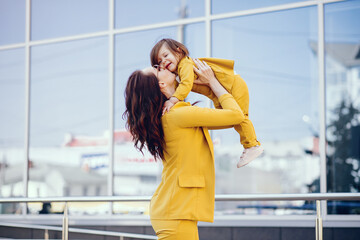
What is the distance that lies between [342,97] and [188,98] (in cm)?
197

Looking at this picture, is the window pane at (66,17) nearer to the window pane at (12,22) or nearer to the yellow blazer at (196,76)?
the window pane at (12,22)

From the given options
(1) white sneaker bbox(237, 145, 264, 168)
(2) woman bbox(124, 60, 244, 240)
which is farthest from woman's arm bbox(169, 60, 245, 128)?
(1) white sneaker bbox(237, 145, 264, 168)

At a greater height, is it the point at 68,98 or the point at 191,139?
the point at 68,98

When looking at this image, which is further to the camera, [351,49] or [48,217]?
[48,217]

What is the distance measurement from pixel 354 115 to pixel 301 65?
2.99ft

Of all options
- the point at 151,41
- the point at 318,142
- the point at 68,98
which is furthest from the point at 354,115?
the point at 68,98

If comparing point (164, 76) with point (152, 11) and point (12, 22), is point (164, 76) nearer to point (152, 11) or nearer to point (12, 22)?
point (152, 11)

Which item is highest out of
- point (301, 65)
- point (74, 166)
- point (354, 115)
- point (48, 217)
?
point (301, 65)

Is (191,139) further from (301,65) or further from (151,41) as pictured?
(151,41)

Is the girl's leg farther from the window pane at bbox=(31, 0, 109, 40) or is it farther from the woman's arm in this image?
the window pane at bbox=(31, 0, 109, 40)

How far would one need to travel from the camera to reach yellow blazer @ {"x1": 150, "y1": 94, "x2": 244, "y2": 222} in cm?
279

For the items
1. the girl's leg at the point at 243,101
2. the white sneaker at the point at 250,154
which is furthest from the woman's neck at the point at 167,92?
the white sneaker at the point at 250,154

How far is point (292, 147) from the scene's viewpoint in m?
6.83

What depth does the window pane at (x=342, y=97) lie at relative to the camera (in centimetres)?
651
